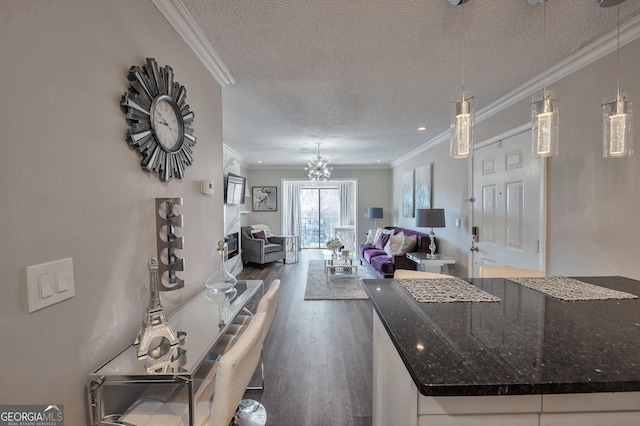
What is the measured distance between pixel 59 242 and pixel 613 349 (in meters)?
1.80

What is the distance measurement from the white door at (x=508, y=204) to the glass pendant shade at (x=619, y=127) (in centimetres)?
97

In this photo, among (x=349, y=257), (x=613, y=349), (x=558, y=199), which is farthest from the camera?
(x=349, y=257)

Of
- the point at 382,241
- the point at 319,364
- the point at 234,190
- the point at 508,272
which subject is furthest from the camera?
the point at 382,241

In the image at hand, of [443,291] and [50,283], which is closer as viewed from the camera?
[50,283]

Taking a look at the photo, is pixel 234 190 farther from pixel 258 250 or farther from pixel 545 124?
pixel 545 124

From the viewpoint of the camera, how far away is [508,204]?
2.81 metres

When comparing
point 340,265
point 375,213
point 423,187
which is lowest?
point 340,265

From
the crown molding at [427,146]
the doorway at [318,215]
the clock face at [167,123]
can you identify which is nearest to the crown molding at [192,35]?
the clock face at [167,123]

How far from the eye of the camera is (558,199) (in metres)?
2.24

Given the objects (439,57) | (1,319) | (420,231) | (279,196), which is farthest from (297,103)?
(279,196)

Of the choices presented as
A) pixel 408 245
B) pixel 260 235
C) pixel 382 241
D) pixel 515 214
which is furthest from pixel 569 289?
pixel 260 235

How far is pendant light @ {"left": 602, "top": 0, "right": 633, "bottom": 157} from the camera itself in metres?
1.42

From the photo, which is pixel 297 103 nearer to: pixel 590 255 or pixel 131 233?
A: pixel 131 233

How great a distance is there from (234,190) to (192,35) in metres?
3.89
